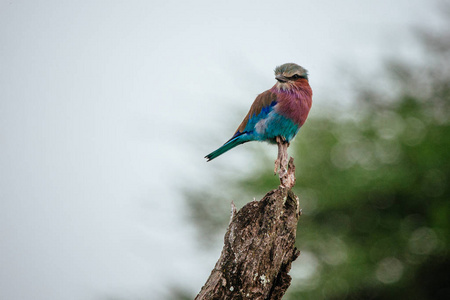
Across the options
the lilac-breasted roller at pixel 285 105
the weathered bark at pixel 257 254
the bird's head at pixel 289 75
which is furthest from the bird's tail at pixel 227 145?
the weathered bark at pixel 257 254

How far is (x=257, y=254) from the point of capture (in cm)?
280

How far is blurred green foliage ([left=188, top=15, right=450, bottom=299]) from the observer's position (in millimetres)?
9602

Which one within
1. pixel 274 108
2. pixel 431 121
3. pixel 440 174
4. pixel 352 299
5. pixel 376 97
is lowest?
pixel 274 108

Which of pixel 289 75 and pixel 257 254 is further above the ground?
pixel 289 75

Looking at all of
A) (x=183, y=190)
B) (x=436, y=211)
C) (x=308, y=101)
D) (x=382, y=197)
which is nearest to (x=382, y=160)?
(x=382, y=197)

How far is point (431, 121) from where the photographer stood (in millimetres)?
10875

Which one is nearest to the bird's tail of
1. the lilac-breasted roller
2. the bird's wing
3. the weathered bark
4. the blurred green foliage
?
the bird's wing

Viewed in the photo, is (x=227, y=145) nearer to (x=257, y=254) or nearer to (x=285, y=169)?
(x=285, y=169)

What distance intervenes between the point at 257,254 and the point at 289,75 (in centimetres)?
206

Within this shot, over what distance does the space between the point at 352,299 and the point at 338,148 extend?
330cm

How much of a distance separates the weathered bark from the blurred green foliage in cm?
692

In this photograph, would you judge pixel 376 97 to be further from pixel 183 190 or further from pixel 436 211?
pixel 183 190

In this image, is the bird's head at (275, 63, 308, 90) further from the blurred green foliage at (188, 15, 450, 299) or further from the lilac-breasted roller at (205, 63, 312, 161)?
the blurred green foliage at (188, 15, 450, 299)

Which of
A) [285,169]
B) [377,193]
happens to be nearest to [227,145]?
[285,169]
